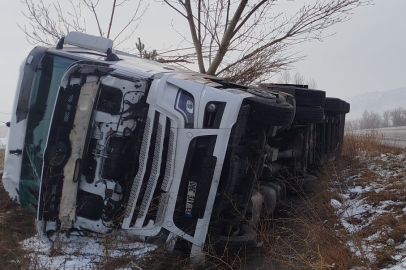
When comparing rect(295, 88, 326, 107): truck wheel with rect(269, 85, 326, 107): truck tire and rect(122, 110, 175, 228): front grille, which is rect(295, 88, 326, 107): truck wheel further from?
rect(122, 110, 175, 228): front grille

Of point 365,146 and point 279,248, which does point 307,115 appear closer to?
point 279,248

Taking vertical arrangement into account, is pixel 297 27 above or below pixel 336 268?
above

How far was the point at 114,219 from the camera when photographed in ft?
11.7

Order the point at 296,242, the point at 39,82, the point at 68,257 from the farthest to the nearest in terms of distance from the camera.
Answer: the point at 296,242, the point at 39,82, the point at 68,257

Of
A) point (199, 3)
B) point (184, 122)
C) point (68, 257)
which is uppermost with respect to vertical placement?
point (199, 3)

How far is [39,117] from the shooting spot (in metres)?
3.67

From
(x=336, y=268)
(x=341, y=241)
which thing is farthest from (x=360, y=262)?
(x=341, y=241)

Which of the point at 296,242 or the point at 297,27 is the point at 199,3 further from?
the point at 296,242

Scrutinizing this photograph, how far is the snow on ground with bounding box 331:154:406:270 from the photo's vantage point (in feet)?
10.8

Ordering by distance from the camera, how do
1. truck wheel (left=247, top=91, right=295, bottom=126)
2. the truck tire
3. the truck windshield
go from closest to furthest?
the truck windshield, truck wheel (left=247, top=91, right=295, bottom=126), the truck tire

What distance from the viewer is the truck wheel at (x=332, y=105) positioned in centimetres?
765

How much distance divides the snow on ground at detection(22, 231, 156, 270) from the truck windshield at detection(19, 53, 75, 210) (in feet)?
1.47

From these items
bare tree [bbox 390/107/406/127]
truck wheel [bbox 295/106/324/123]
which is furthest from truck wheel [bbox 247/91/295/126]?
bare tree [bbox 390/107/406/127]

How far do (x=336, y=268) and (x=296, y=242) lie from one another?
764 millimetres
